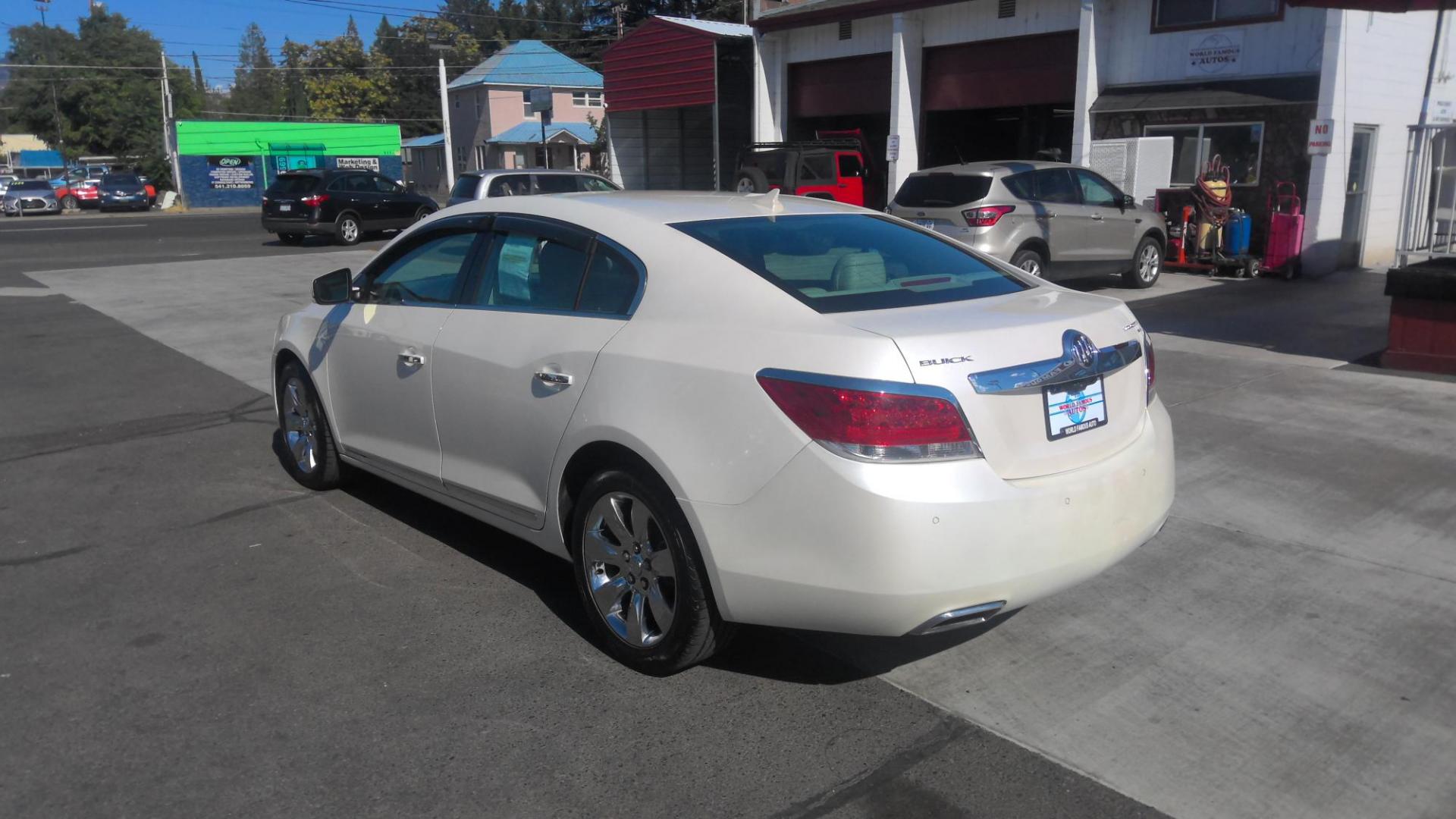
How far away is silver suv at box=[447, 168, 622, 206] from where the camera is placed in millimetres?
18328

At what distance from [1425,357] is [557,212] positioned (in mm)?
7583

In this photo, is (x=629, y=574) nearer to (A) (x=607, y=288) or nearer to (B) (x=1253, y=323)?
(A) (x=607, y=288)

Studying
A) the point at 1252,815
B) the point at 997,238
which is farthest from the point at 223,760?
the point at 997,238

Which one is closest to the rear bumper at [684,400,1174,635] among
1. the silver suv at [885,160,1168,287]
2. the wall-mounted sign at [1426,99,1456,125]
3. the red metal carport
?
the silver suv at [885,160,1168,287]

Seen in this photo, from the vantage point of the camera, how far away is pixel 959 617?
10.9ft

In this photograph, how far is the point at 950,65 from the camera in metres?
21.8

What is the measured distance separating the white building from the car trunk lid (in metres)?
12.3

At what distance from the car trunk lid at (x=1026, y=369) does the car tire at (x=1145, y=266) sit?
37.7 ft

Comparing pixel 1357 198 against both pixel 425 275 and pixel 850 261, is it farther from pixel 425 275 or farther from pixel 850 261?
pixel 425 275

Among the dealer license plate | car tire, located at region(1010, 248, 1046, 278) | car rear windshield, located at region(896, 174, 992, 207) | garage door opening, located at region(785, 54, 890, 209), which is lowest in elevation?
car tire, located at region(1010, 248, 1046, 278)

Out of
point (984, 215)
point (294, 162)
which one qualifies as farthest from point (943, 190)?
point (294, 162)

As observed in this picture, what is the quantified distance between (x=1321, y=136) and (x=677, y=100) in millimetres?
16086

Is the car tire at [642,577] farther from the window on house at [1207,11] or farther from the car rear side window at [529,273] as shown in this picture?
the window on house at [1207,11]

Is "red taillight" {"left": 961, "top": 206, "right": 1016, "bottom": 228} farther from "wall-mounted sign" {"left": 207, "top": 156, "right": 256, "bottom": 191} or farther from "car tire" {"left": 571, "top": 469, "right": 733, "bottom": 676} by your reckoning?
"wall-mounted sign" {"left": 207, "top": 156, "right": 256, "bottom": 191}
